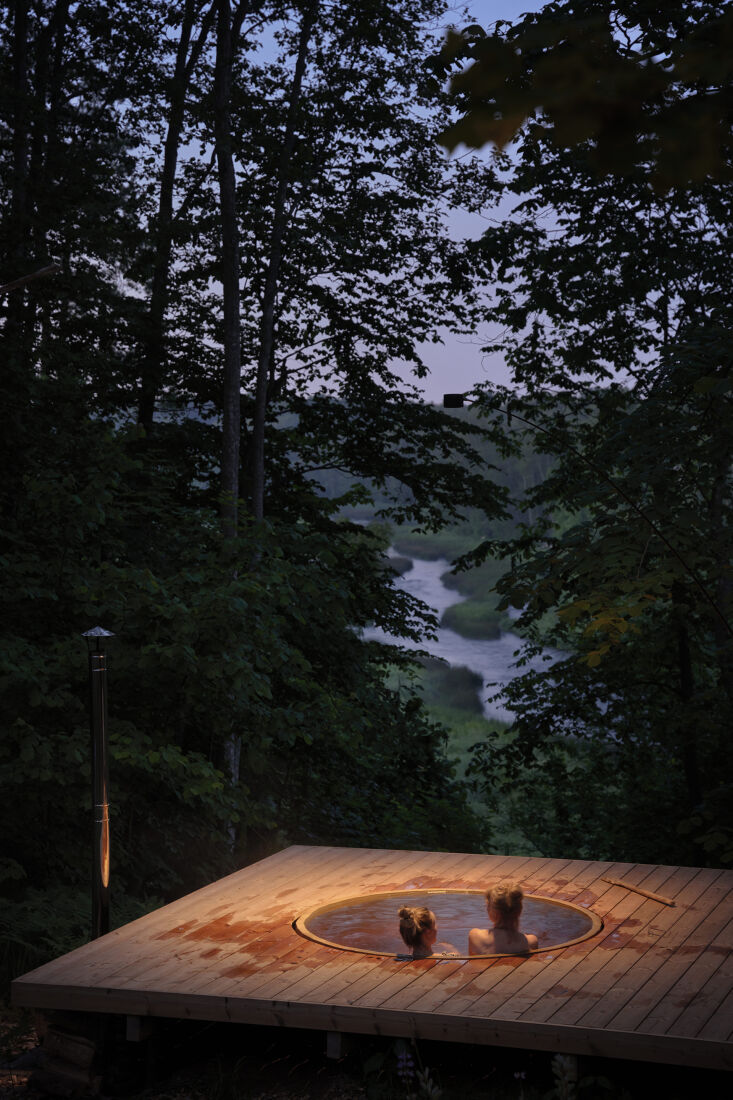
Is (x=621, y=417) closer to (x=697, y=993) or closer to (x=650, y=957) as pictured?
(x=650, y=957)

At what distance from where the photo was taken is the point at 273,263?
45.0 feet

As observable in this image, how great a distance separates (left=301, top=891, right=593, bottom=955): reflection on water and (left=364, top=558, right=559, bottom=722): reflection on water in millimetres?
40212

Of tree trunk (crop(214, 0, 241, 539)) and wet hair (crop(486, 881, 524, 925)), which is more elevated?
tree trunk (crop(214, 0, 241, 539))

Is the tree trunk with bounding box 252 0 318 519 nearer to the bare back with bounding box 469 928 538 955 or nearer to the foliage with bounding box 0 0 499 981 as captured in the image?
the foliage with bounding box 0 0 499 981

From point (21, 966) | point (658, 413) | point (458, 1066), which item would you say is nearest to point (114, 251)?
point (658, 413)

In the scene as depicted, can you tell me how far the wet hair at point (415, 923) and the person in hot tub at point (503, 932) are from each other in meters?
0.29

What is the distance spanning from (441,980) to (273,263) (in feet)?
33.7

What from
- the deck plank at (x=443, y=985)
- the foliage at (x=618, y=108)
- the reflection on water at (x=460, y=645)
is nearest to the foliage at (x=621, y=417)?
the deck plank at (x=443, y=985)

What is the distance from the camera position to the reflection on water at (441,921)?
609 centimetres

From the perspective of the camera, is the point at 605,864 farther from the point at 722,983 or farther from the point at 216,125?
the point at 216,125

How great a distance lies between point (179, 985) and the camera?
5.12 m

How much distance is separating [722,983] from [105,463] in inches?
231

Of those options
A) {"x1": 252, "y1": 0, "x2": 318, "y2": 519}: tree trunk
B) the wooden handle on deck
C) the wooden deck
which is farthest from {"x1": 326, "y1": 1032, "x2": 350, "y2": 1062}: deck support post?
{"x1": 252, "y1": 0, "x2": 318, "y2": 519}: tree trunk

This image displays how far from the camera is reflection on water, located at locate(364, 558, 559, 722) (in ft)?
180
